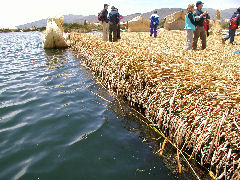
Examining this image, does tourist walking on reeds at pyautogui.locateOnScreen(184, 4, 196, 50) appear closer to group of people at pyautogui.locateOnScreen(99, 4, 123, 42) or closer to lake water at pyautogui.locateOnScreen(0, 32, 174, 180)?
group of people at pyautogui.locateOnScreen(99, 4, 123, 42)

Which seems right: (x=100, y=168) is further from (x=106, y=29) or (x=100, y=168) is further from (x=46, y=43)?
(x=46, y=43)

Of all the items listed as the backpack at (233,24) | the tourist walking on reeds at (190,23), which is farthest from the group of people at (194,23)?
the backpack at (233,24)

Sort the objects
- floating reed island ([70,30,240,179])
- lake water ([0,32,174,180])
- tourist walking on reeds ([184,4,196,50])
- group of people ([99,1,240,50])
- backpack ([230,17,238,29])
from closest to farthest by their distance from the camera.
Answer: floating reed island ([70,30,240,179])
lake water ([0,32,174,180])
tourist walking on reeds ([184,4,196,50])
group of people ([99,1,240,50])
backpack ([230,17,238,29])

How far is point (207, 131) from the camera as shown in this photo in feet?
10.7

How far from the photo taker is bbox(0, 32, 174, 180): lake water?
11.0ft

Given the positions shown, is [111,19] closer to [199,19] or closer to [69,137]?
[199,19]

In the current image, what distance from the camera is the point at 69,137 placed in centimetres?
431

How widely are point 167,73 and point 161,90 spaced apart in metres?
0.64

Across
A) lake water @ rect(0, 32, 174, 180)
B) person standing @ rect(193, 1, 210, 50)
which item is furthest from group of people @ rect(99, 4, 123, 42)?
lake water @ rect(0, 32, 174, 180)

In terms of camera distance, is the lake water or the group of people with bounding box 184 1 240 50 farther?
the group of people with bounding box 184 1 240 50

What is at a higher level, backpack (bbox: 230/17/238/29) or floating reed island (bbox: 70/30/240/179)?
backpack (bbox: 230/17/238/29)

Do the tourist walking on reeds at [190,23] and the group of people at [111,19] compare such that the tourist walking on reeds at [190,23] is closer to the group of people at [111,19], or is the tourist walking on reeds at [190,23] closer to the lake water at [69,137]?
the group of people at [111,19]

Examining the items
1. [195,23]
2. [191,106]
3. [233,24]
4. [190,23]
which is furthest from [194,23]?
[191,106]

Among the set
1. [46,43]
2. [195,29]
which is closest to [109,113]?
[195,29]
